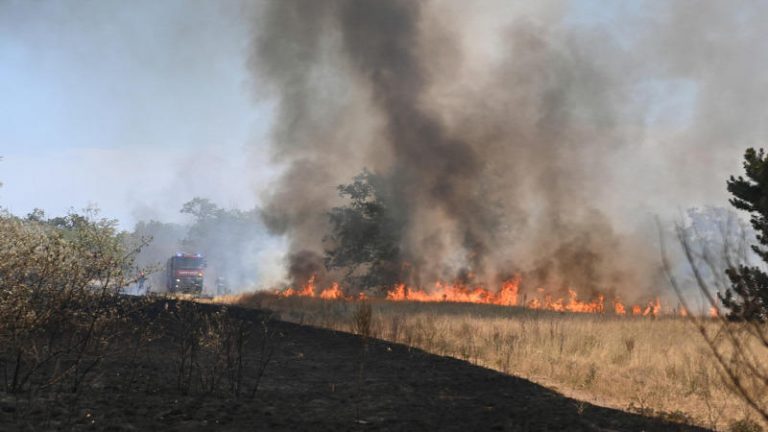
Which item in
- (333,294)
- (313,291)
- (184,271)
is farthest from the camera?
(184,271)

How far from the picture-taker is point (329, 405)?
734cm

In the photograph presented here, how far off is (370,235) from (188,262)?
517 inches

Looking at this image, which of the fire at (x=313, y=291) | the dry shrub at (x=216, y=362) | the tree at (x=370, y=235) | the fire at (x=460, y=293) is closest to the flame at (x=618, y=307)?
the fire at (x=460, y=293)

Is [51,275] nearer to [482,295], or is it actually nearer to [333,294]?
[333,294]

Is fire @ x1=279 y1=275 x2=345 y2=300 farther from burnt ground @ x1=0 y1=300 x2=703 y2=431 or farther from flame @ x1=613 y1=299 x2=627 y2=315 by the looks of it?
burnt ground @ x1=0 y1=300 x2=703 y2=431

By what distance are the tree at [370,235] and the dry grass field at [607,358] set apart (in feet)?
57.5

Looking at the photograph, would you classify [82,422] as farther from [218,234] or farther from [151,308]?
[218,234]

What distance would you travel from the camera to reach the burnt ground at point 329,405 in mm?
6066

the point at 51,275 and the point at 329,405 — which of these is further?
the point at 329,405

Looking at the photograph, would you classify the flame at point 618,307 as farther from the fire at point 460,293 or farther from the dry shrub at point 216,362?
the dry shrub at point 216,362

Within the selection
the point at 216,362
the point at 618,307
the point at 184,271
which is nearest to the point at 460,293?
the point at 618,307

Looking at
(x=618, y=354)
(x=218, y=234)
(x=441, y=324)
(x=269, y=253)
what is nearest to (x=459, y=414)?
(x=618, y=354)

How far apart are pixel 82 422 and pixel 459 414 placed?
401cm

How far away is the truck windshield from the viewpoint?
40031 millimetres
